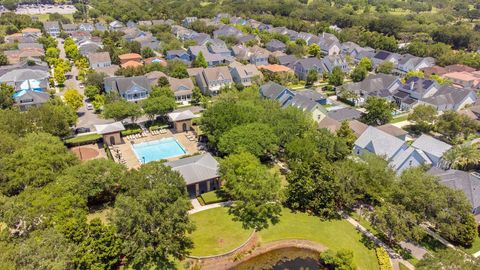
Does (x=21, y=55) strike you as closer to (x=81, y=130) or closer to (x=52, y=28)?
(x=52, y=28)

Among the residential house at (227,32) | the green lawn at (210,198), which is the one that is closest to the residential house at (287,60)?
the residential house at (227,32)

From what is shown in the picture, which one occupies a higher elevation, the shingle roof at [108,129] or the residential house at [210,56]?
the residential house at [210,56]

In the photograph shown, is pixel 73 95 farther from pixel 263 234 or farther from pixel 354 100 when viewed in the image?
pixel 354 100

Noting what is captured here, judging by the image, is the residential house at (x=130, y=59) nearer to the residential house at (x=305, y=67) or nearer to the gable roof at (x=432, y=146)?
the residential house at (x=305, y=67)

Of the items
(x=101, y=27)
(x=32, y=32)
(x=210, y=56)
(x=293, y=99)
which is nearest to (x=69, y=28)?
(x=101, y=27)

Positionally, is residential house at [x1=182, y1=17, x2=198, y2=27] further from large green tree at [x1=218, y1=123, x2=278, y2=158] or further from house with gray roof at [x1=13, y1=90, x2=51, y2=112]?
large green tree at [x1=218, y1=123, x2=278, y2=158]

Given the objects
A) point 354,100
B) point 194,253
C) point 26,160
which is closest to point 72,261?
point 194,253
